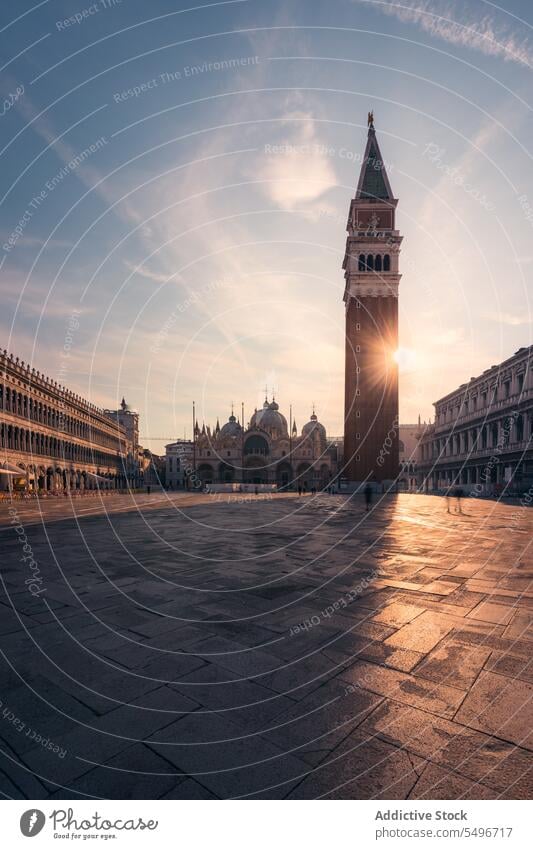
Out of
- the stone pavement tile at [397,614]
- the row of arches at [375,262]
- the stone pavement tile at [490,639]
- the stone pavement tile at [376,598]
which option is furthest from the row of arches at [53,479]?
the row of arches at [375,262]

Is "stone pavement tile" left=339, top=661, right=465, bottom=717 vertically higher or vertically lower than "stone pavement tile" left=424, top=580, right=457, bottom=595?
higher

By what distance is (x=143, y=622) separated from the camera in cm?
525

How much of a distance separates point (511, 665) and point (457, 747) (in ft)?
5.13

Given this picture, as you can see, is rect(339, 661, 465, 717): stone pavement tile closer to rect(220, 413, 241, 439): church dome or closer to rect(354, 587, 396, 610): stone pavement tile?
rect(354, 587, 396, 610): stone pavement tile

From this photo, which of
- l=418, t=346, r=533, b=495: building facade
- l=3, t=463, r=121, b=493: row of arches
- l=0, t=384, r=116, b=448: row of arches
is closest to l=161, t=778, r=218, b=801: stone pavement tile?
l=3, t=463, r=121, b=493: row of arches

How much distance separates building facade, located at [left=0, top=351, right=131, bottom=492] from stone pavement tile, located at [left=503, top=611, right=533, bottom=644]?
2883cm

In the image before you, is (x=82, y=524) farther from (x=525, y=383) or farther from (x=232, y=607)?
(x=525, y=383)

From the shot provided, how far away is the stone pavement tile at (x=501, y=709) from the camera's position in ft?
9.72

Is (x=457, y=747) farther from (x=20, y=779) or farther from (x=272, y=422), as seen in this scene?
(x=272, y=422)

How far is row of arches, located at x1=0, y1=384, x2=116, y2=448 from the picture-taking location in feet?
135

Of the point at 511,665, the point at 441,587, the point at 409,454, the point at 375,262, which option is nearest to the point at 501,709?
the point at 511,665

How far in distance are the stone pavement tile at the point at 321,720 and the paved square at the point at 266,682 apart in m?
0.02

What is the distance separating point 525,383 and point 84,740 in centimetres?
4680
